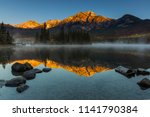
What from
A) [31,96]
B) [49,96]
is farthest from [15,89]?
[49,96]

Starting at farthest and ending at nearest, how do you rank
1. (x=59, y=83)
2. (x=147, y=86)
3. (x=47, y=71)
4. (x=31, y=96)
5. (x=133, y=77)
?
(x=47, y=71)
(x=133, y=77)
(x=59, y=83)
(x=147, y=86)
(x=31, y=96)

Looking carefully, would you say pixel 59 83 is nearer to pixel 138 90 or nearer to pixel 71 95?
pixel 71 95

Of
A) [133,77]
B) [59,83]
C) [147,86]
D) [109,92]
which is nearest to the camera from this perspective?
[109,92]

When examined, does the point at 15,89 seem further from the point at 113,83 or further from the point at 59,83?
the point at 113,83

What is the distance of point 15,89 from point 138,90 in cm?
1469

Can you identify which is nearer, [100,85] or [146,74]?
[100,85]

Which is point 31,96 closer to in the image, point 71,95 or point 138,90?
point 71,95

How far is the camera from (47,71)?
36938 mm

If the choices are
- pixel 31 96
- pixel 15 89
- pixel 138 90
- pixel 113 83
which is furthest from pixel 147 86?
pixel 15 89

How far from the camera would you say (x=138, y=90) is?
24.6m

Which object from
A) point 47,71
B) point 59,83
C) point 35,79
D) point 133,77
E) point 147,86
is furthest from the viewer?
point 47,71

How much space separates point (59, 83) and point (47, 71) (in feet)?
31.5

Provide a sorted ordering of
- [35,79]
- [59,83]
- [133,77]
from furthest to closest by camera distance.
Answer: [133,77]
[35,79]
[59,83]

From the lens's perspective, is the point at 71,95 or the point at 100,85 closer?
the point at 71,95
